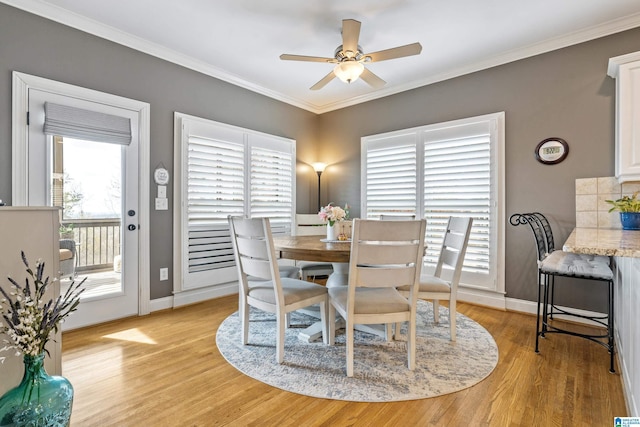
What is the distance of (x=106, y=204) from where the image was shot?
2.89 metres

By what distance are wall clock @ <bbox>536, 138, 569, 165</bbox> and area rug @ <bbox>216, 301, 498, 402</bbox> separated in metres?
1.76

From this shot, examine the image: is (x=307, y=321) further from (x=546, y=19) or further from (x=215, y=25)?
(x=546, y=19)

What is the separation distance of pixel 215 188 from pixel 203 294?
4.07ft

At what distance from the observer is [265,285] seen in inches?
93.2

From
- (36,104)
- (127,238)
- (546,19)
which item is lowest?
(127,238)

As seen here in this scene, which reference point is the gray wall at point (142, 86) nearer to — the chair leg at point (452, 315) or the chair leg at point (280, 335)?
the chair leg at point (280, 335)

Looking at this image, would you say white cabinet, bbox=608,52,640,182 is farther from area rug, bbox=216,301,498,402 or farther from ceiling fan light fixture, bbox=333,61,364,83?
ceiling fan light fixture, bbox=333,61,364,83

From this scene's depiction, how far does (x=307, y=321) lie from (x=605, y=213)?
2.82 meters

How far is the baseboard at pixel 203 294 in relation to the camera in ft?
11.1

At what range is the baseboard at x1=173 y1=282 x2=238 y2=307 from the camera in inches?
134

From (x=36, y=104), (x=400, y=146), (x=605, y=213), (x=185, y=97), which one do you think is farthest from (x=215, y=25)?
(x=605, y=213)

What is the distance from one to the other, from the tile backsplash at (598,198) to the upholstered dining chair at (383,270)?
6.50ft

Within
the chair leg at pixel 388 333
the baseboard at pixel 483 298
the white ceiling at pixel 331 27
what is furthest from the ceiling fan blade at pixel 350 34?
the baseboard at pixel 483 298

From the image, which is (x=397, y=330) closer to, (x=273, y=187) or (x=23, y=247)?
(x=23, y=247)
